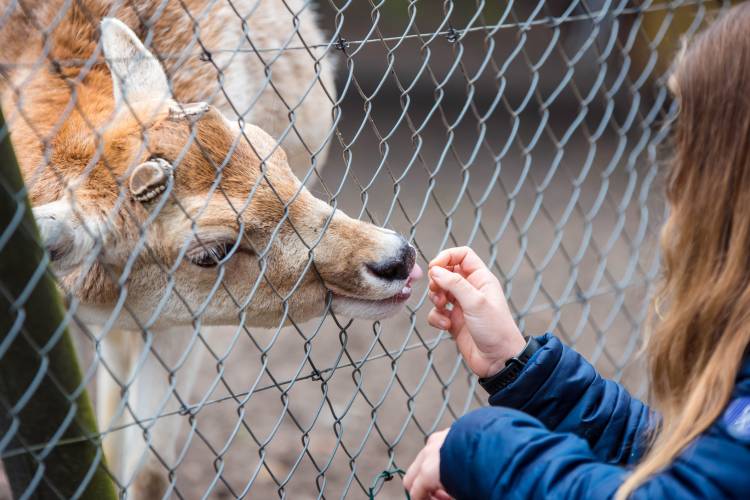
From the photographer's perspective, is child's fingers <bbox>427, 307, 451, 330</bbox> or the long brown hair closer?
the long brown hair

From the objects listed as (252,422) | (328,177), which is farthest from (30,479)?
(328,177)

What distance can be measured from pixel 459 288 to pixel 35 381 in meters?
0.87

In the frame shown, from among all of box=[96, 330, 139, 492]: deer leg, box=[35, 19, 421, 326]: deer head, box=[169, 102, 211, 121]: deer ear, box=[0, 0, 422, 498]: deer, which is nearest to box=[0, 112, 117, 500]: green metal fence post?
box=[0, 0, 422, 498]: deer

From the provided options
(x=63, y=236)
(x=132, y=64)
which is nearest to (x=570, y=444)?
(x=63, y=236)

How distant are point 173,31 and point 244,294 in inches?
46.8

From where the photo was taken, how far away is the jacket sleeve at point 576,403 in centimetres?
207

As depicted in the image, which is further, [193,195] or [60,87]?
[60,87]

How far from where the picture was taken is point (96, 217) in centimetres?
243

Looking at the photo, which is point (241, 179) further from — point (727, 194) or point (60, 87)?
point (727, 194)

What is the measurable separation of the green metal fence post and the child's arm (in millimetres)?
789

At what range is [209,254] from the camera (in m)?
2.46

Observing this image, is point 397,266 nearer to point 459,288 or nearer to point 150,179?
point 459,288

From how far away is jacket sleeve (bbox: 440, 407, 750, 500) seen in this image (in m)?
1.56

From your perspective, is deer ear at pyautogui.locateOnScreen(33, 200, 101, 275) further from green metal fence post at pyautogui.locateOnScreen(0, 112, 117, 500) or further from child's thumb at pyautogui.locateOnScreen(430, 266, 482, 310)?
child's thumb at pyautogui.locateOnScreen(430, 266, 482, 310)
